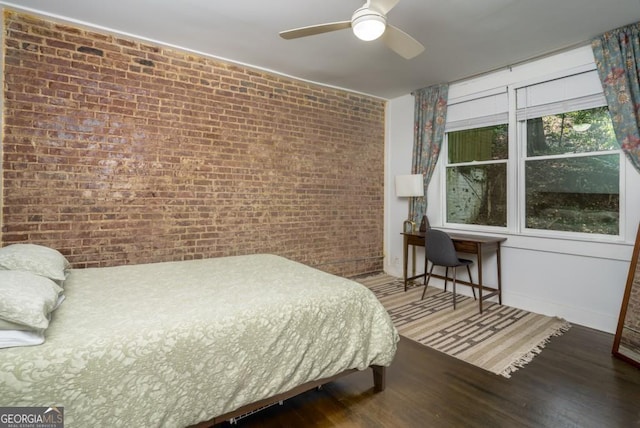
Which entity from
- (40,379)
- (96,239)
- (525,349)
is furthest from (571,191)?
(96,239)

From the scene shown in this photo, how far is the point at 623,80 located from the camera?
8.91 feet

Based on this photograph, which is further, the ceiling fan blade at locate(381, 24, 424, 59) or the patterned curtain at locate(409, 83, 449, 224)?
the patterned curtain at locate(409, 83, 449, 224)

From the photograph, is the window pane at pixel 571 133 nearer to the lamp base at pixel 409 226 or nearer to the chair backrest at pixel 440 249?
the chair backrest at pixel 440 249

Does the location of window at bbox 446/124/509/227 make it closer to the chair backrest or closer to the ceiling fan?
the chair backrest

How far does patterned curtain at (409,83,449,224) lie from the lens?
4.14m

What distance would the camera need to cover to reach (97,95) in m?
2.80

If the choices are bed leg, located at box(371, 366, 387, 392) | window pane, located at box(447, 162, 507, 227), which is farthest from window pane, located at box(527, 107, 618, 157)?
bed leg, located at box(371, 366, 387, 392)

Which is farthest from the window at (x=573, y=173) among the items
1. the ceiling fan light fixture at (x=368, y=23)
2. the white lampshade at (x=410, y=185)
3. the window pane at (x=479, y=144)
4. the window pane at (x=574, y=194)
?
the ceiling fan light fixture at (x=368, y=23)

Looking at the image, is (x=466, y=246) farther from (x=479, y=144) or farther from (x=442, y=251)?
(x=479, y=144)

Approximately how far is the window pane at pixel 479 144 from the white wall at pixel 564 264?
46 centimetres

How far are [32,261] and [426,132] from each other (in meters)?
4.13

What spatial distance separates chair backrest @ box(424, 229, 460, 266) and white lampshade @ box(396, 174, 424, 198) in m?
0.78

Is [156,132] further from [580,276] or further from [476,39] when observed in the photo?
[580,276]

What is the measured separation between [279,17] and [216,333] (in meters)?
2.42
